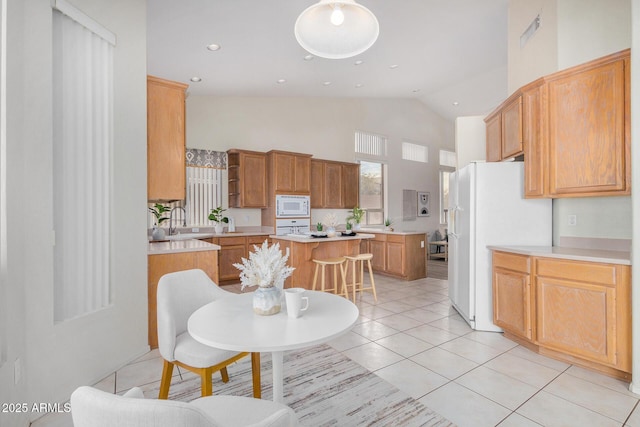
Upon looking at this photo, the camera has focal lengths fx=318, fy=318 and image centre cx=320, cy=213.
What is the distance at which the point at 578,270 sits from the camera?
2518mm

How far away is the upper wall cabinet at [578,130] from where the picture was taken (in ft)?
8.20

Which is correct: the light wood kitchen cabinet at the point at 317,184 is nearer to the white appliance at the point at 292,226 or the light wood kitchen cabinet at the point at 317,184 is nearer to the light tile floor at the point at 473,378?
the white appliance at the point at 292,226

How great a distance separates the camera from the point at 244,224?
636 cm

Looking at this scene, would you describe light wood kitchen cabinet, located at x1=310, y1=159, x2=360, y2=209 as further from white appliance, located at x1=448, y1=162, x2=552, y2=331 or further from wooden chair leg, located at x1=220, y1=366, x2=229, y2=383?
wooden chair leg, located at x1=220, y1=366, x2=229, y2=383

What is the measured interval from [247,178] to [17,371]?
452cm

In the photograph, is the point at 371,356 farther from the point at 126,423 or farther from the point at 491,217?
the point at 126,423

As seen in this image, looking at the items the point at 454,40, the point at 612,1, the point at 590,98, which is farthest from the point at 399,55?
the point at 590,98

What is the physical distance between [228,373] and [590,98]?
146 inches

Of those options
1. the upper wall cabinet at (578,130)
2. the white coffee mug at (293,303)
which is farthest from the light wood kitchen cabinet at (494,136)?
the white coffee mug at (293,303)

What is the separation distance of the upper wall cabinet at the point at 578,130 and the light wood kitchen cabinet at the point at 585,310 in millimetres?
686

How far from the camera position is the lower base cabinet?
91.7 inches

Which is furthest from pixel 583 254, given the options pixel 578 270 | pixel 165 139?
pixel 165 139

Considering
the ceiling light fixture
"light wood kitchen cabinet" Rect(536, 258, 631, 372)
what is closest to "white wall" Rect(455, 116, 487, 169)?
"light wood kitchen cabinet" Rect(536, 258, 631, 372)

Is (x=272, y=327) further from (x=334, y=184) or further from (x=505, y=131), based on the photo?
(x=334, y=184)
